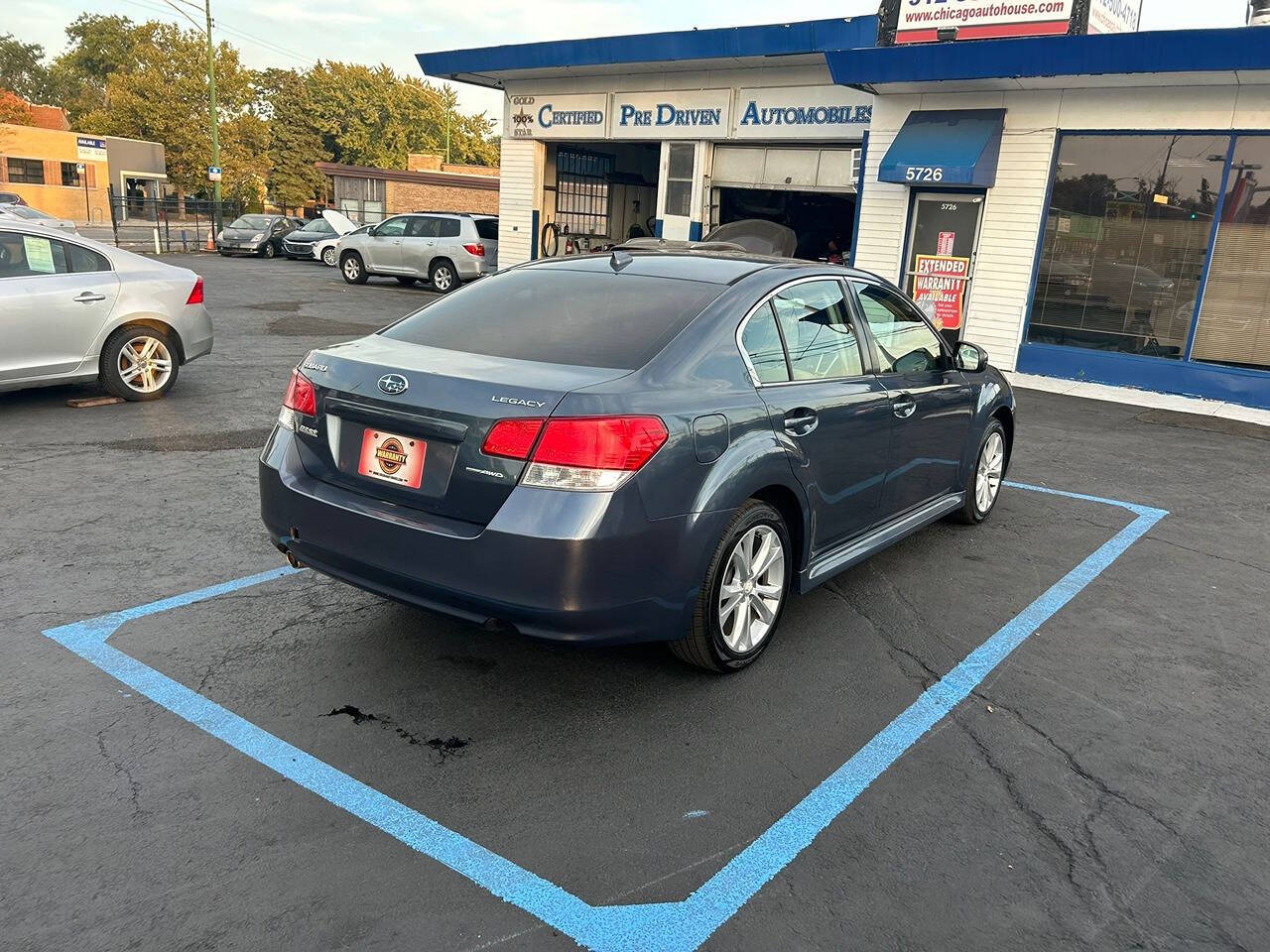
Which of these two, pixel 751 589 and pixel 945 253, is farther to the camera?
pixel 945 253

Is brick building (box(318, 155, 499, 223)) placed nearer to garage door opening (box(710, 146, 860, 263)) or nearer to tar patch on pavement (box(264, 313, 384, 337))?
garage door opening (box(710, 146, 860, 263))

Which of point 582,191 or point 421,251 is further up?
point 582,191

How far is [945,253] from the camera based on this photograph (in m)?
14.3

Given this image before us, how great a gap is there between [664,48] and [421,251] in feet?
27.5

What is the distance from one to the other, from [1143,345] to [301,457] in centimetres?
1194

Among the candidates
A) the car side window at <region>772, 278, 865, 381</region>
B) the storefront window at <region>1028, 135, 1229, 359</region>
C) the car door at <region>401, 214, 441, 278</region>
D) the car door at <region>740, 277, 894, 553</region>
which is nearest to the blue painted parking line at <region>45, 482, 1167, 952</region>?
the car door at <region>740, 277, 894, 553</region>

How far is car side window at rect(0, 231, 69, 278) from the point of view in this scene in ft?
24.6

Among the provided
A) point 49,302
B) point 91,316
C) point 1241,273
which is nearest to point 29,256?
point 49,302

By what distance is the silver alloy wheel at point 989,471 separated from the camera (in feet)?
19.9

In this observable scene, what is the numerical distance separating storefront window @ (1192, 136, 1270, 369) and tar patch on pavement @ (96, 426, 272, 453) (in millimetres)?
11160

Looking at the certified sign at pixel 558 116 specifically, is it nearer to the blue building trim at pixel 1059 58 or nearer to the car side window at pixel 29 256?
the blue building trim at pixel 1059 58

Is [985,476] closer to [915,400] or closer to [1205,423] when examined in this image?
[915,400]

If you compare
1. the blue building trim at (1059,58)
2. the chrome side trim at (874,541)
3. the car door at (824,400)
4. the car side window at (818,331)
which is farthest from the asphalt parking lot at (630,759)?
the blue building trim at (1059,58)

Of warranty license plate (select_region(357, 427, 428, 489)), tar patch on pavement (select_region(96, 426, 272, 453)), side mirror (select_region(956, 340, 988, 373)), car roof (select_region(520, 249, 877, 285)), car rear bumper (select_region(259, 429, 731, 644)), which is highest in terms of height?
car roof (select_region(520, 249, 877, 285))
